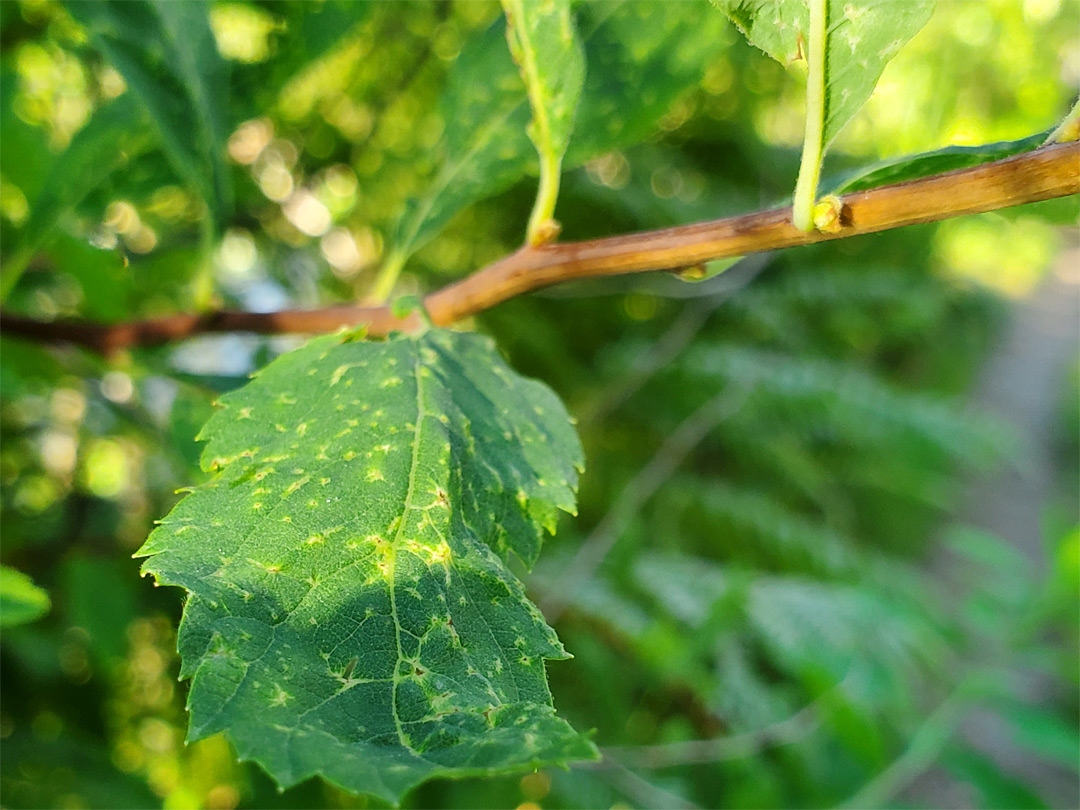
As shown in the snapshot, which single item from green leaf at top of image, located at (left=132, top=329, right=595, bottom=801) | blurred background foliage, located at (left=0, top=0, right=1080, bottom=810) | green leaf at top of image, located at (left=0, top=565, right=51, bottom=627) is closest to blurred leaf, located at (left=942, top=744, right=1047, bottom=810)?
blurred background foliage, located at (left=0, top=0, right=1080, bottom=810)

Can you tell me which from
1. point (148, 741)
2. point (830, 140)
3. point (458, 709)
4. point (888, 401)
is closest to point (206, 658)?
point (458, 709)

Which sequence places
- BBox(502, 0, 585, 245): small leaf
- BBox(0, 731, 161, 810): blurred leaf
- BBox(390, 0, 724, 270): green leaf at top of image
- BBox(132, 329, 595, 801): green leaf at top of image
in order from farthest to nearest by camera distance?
BBox(0, 731, 161, 810): blurred leaf → BBox(390, 0, 724, 270): green leaf at top of image → BBox(502, 0, 585, 245): small leaf → BBox(132, 329, 595, 801): green leaf at top of image

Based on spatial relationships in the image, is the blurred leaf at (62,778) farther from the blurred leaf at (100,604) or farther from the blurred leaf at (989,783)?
the blurred leaf at (989,783)

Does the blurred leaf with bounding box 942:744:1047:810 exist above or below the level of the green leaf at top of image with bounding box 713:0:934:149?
below

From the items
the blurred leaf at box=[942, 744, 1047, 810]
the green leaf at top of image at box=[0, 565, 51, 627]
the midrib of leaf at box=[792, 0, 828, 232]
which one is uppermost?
the midrib of leaf at box=[792, 0, 828, 232]

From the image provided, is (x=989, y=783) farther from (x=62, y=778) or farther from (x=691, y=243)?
(x=62, y=778)

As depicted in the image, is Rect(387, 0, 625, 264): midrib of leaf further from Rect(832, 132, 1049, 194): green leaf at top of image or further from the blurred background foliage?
Rect(832, 132, 1049, 194): green leaf at top of image

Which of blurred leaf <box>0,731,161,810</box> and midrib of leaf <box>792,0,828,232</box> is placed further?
blurred leaf <box>0,731,161,810</box>

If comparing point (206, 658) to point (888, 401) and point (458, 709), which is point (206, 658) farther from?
point (888, 401)
